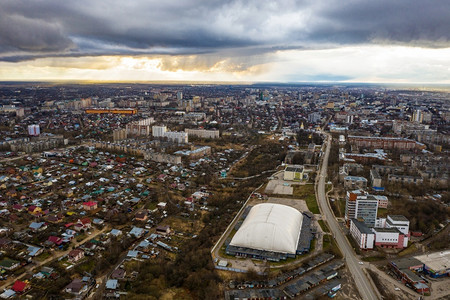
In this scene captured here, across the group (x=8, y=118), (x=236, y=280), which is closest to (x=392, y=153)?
(x=236, y=280)

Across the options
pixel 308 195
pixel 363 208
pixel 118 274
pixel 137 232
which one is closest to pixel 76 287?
pixel 118 274

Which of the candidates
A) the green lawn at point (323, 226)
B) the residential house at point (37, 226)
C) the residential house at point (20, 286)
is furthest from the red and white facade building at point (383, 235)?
the residential house at point (37, 226)

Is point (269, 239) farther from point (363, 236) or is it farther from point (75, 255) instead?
point (75, 255)

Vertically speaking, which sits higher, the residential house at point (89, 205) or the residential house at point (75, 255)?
the residential house at point (89, 205)

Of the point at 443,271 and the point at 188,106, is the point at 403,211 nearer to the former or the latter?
the point at 443,271

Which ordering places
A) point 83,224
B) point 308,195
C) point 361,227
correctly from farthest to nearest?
point 308,195 < point 83,224 < point 361,227

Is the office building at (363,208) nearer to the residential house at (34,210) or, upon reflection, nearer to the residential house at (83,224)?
the residential house at (83,224)
